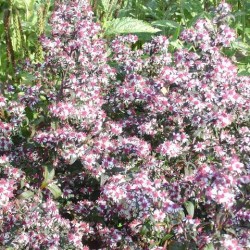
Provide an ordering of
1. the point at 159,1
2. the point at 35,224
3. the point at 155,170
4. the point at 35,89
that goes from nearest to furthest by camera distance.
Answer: the point at 35,224 < the point at 155,170 < the point at 35,89 < the point at 159,1

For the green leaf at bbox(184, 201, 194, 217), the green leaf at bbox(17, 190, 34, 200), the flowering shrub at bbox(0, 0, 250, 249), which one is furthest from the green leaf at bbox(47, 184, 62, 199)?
the green leaf at bbox(184, 201, 194, 217)

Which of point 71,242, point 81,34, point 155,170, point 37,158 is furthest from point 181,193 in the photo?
point 81,34

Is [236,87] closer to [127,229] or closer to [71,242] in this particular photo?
[127,229]

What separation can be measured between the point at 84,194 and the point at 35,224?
66 cm

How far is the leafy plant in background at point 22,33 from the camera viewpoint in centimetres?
436

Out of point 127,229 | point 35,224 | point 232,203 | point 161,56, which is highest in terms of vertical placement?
point 161,56

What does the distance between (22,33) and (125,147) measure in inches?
68.0

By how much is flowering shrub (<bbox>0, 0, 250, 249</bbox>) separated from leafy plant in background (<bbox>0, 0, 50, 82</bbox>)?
2.00 feet

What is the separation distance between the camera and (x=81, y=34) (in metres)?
3.42

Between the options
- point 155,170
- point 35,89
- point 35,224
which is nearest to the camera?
point 35,224

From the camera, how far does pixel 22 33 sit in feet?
14.7

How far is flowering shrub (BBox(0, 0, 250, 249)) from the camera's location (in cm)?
295

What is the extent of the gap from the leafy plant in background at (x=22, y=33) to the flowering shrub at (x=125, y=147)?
2.00 ft

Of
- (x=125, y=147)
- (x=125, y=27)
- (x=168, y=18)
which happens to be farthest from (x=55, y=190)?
(x=168, y=18)
